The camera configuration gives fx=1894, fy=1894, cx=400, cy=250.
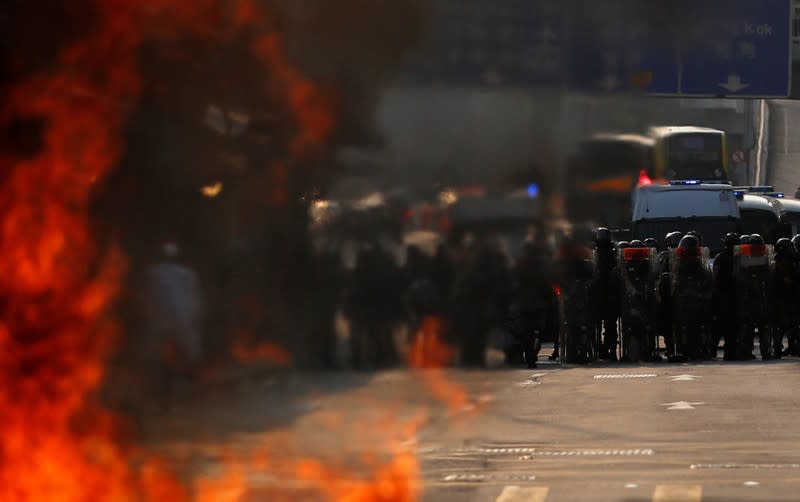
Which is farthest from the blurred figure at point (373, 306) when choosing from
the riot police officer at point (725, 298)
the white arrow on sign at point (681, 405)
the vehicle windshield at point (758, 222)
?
the vehicle windshield at point (758, 222)

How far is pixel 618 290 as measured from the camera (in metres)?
23.4

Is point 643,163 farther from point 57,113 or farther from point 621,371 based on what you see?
point 621,371

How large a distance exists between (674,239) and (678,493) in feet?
47.7

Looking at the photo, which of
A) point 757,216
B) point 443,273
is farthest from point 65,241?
point 757,216

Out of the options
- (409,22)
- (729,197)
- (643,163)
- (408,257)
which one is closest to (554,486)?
(643,163)

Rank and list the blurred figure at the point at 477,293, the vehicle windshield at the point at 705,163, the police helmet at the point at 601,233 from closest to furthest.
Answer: the blurred figure at the point at 477,293 → the police helmet at the point at 601,233 → the vehicle windshield at the point at 705,163

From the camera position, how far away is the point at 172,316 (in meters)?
8.49

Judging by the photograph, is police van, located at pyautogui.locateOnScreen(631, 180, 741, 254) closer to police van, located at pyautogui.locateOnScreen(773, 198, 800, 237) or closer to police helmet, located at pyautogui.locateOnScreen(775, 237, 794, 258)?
police van, located at pyautogui.locateOnScreen(773, 198, 800, 237)

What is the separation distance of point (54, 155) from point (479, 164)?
6.07ft

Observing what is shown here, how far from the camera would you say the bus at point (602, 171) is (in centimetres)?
884

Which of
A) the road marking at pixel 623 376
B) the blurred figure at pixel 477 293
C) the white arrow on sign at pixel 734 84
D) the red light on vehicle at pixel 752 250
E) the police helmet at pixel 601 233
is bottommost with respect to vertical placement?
the road marking at pixel 623 376

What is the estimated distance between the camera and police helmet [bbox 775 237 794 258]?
2395 cm

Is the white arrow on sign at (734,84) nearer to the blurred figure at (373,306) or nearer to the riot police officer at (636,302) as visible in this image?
the blurred figure at (373,306)

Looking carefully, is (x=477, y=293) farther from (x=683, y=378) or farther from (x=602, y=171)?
(x=683, y=378)
